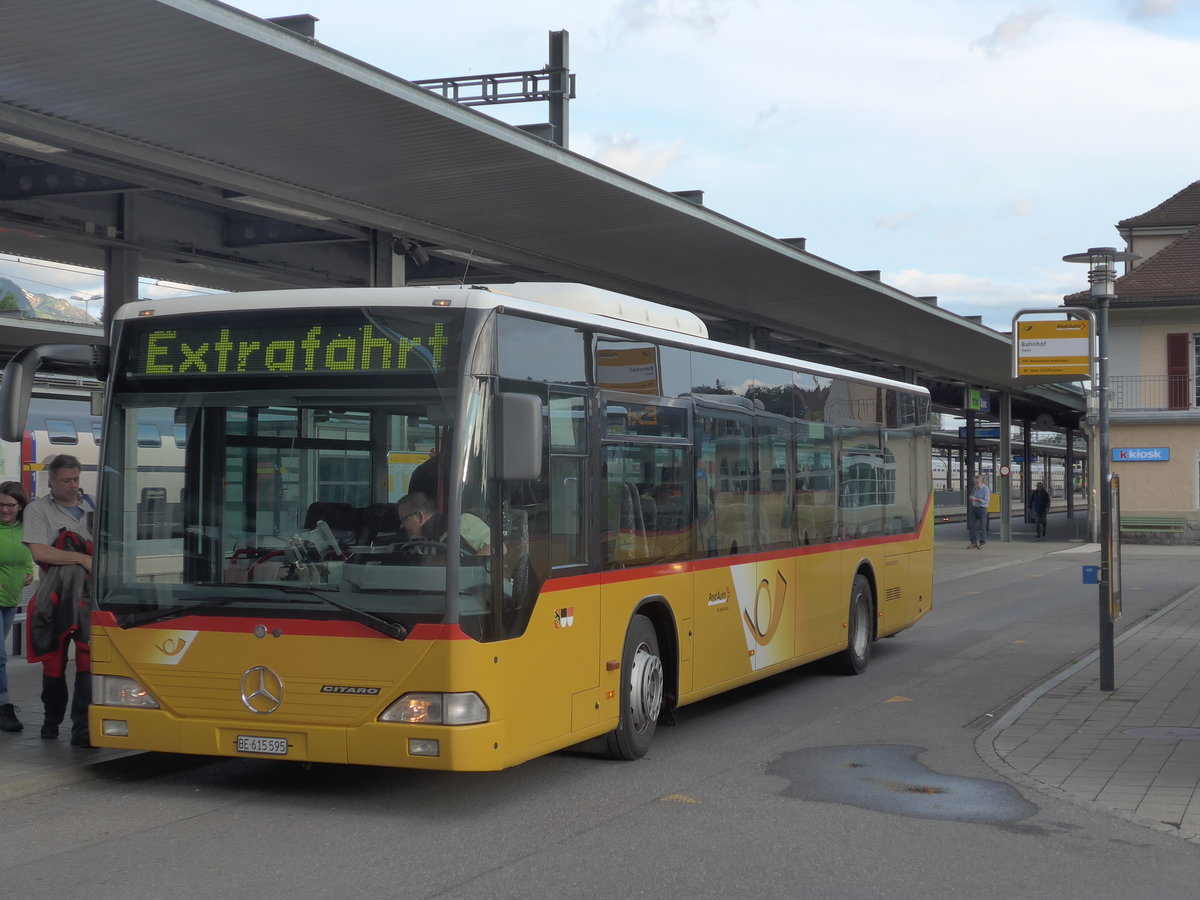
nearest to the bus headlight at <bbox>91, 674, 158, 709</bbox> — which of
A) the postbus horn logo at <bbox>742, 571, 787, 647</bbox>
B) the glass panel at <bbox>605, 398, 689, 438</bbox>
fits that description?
the glass panel at <bbox>605, 398, 689, 438</bbox>

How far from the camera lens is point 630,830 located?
7031mm

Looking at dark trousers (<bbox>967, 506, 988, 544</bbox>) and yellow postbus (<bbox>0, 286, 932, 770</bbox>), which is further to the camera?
dark trousers (<bbox>967, 506, 988, 544</bbox>)

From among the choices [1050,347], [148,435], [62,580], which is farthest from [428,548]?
[1050,347]

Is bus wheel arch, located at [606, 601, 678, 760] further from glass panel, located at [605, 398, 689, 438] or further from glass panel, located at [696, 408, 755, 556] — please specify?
glass panel, located at [605, 398, 689, 438]

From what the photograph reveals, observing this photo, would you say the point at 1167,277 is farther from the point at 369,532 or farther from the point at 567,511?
the point at 369,532

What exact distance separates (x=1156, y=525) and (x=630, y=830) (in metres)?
40.3

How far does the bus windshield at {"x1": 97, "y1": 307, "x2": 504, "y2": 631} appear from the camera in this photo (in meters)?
7.24

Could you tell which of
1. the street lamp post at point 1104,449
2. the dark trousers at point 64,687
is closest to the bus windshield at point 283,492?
the dark trousers at point 64,687

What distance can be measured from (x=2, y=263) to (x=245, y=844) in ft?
35.1

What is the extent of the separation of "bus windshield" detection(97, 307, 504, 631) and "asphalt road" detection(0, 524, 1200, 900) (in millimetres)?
1093

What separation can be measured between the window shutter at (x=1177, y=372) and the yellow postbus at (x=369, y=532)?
132 feet

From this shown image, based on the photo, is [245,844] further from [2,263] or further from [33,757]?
[2,263]

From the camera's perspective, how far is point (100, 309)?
16.2m

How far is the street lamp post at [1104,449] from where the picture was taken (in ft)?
38.5
